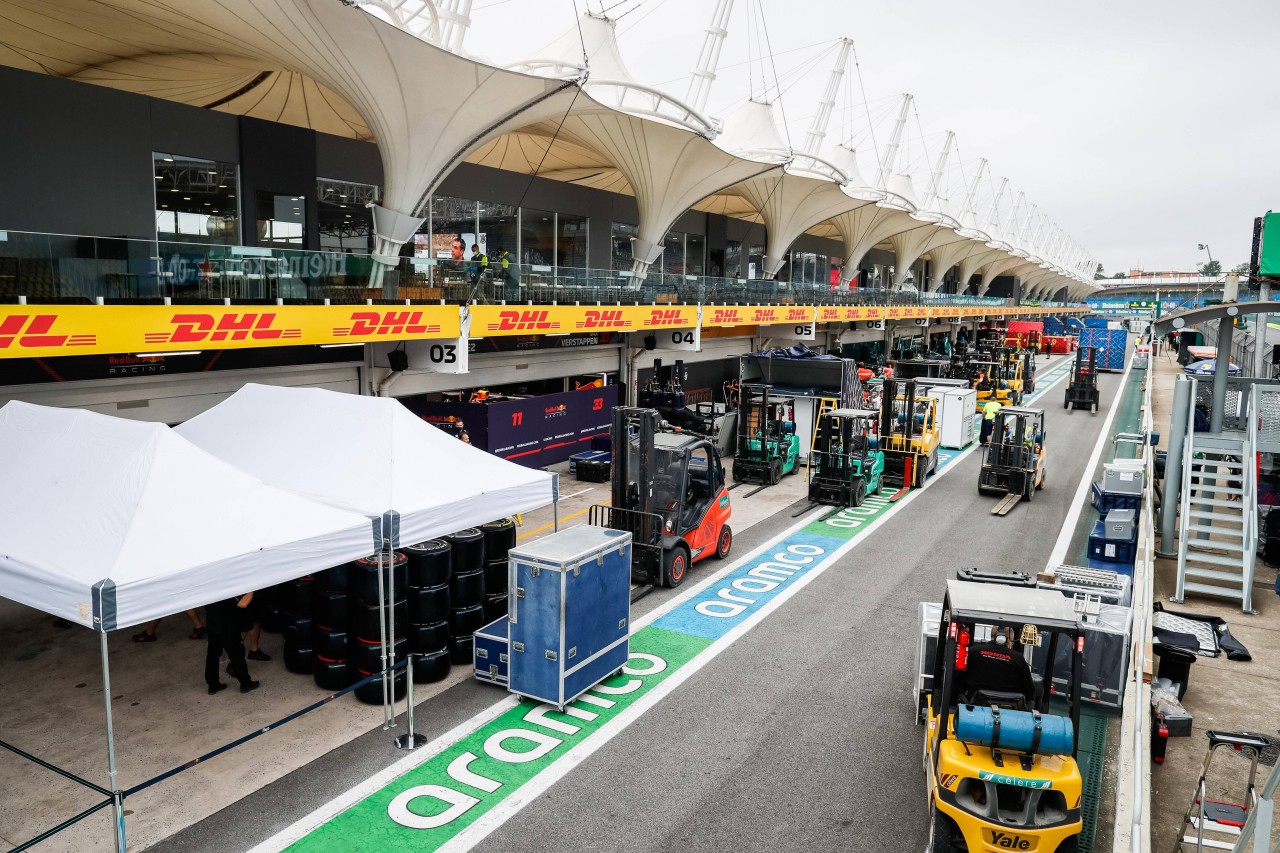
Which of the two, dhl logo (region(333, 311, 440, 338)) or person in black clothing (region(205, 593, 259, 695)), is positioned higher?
dhl logo (region(333, 311, 440, 338))

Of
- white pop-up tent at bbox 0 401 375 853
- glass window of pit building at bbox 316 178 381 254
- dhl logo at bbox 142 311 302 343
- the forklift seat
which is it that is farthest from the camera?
glass window of pit building at bbox 316 178 381 254

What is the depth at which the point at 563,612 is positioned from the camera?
899 centimetres

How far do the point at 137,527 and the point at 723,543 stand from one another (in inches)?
404

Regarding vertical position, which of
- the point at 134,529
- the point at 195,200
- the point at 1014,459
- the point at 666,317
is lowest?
the point at 1014,459

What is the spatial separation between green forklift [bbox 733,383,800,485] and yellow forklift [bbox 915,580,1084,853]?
48.0 feet

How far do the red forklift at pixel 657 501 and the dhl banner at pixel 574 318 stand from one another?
6061 mm

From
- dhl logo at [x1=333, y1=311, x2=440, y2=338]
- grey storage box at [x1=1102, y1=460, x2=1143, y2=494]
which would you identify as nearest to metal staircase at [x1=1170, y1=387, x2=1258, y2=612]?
grey storage box at [x1=1102, y1=460, x2=1143, y2=494]

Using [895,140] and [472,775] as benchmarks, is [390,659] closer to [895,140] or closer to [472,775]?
[472,775]

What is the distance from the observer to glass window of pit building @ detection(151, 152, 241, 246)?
19.2m

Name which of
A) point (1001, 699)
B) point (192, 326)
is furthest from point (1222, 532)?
point (192, 326)

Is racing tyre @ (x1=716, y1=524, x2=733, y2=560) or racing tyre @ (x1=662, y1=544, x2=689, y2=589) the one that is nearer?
racing tyre @ (x1=662, y1=544, x2=689, y2=589)

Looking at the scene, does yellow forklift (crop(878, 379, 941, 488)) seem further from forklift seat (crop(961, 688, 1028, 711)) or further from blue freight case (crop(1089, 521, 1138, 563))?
forklift seat (crop(961, 688, 1028, 711))

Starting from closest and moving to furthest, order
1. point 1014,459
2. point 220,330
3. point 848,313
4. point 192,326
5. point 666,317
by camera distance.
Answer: point 192,326 → point 220,330 → point 1014,459 → point 666,317 → point 848,313

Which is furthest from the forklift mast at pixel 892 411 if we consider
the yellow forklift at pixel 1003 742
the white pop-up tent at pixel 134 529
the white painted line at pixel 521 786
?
the white pop-up tent at pixel 134 529
